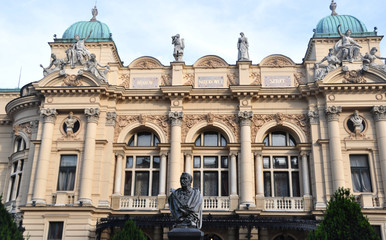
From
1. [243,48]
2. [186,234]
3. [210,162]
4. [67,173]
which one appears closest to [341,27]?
[243,48]

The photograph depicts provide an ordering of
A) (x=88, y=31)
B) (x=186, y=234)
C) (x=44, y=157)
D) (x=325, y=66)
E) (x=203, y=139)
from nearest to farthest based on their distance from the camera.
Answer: (x=186, y=234) < (x=44, y=157) < (x=325, y=66) < (x=203, y=139) < (x=88, y=31)

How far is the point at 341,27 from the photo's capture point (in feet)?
104

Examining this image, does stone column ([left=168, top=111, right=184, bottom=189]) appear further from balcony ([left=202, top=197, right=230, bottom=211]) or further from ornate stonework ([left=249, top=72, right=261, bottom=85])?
ornate stonework ([left=249, top=72, right=261, bottom=85])

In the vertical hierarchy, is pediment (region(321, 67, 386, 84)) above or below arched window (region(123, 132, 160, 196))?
above

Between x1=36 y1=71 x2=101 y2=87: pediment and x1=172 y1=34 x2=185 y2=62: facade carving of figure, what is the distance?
18.3 feet

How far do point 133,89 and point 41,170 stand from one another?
25.1 feet

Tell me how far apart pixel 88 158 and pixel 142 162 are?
3636 mm

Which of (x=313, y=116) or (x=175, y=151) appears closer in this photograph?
(x=175, y=151)

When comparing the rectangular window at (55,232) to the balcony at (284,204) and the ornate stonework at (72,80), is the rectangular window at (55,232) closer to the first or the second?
the ornate stonework at (72,80)

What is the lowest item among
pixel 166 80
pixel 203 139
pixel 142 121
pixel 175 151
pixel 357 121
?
pixel 175 151

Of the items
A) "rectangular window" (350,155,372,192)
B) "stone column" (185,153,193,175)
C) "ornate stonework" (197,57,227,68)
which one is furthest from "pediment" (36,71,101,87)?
"rectangular window" (350,155,372,192)

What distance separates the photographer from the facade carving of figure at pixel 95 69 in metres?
28.9

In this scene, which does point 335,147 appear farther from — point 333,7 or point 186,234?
point 186,234

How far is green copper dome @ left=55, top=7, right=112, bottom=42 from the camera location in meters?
32.4
